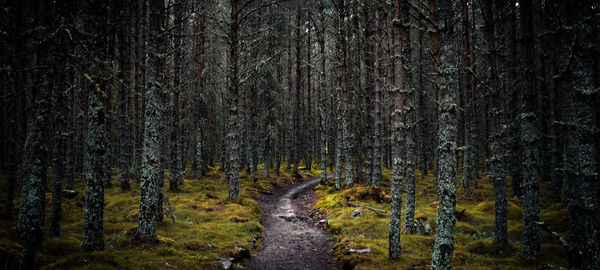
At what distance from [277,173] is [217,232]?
18.5 metres

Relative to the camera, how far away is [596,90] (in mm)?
4262

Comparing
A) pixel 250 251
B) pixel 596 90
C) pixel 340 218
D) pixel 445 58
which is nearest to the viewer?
pixel 596 90

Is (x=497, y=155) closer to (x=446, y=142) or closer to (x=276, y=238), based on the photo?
(x=446, y=142)

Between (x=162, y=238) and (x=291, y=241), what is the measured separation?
14.2 ft

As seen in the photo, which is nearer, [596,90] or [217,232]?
[596,90]

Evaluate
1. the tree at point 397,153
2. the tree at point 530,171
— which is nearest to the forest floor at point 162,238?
the tree at point 397,153

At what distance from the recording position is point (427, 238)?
9.60m

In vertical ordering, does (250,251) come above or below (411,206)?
below

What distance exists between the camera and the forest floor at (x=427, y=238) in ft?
24.8

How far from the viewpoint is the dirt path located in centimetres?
855

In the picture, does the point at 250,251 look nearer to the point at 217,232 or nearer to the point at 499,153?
the point at 217,232

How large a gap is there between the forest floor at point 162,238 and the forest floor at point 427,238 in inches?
127

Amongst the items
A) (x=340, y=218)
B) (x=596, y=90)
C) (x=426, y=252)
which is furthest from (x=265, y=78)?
(x=596, y=90)

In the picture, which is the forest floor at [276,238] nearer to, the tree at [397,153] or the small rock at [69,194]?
the small rock at [69,194]
